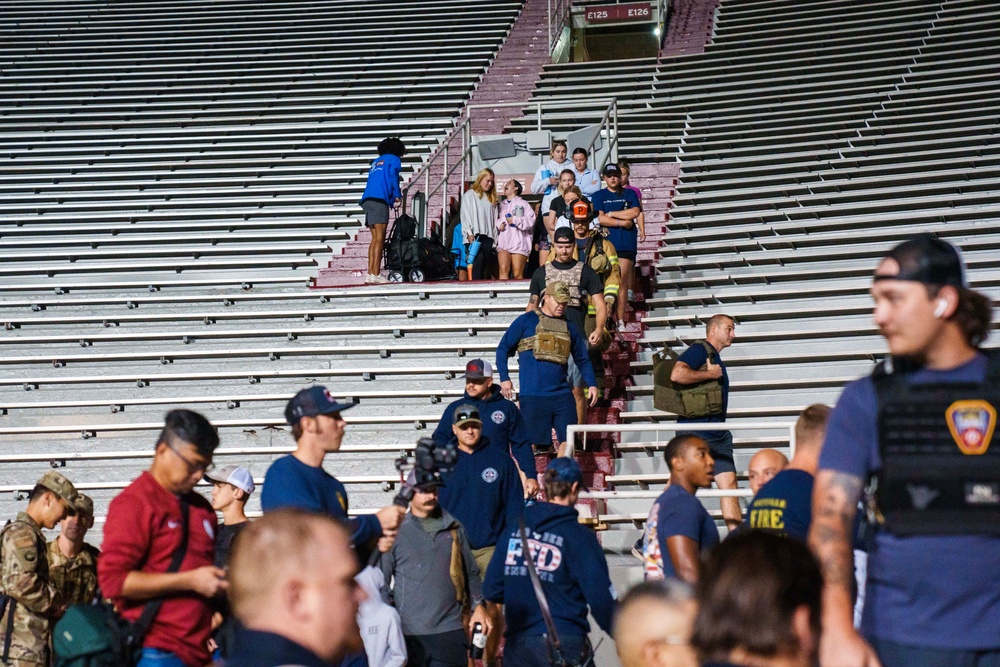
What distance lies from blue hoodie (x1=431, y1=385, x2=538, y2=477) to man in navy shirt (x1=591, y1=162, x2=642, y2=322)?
9.62 feet

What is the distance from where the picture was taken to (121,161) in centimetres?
1542

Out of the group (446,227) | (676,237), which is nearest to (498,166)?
(446,227)

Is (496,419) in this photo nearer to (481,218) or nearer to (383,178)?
(383,178)

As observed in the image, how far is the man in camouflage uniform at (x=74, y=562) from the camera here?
19.9ft

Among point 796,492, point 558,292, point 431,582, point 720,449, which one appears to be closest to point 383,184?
point 558,292

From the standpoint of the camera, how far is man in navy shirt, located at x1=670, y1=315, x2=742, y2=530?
7.52 meters

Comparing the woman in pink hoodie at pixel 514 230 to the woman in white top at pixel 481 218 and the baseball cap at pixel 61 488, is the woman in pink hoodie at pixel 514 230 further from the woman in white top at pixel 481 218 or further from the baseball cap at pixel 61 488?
the baseball cap at pixel 61 488

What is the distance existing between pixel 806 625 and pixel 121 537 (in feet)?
8.11

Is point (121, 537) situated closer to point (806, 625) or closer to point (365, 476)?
point (806, 625)

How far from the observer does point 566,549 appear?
193 inches

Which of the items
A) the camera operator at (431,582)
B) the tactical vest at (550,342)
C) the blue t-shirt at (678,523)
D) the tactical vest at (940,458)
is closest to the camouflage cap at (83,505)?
the camera operator at (431,582)

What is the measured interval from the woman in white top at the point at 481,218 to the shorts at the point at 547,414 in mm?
4341

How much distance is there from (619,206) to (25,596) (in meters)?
6.39

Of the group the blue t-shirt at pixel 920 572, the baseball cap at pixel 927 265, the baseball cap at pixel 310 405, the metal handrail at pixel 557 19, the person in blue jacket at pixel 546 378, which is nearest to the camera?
the blue t-shirt at pixel 920 572
